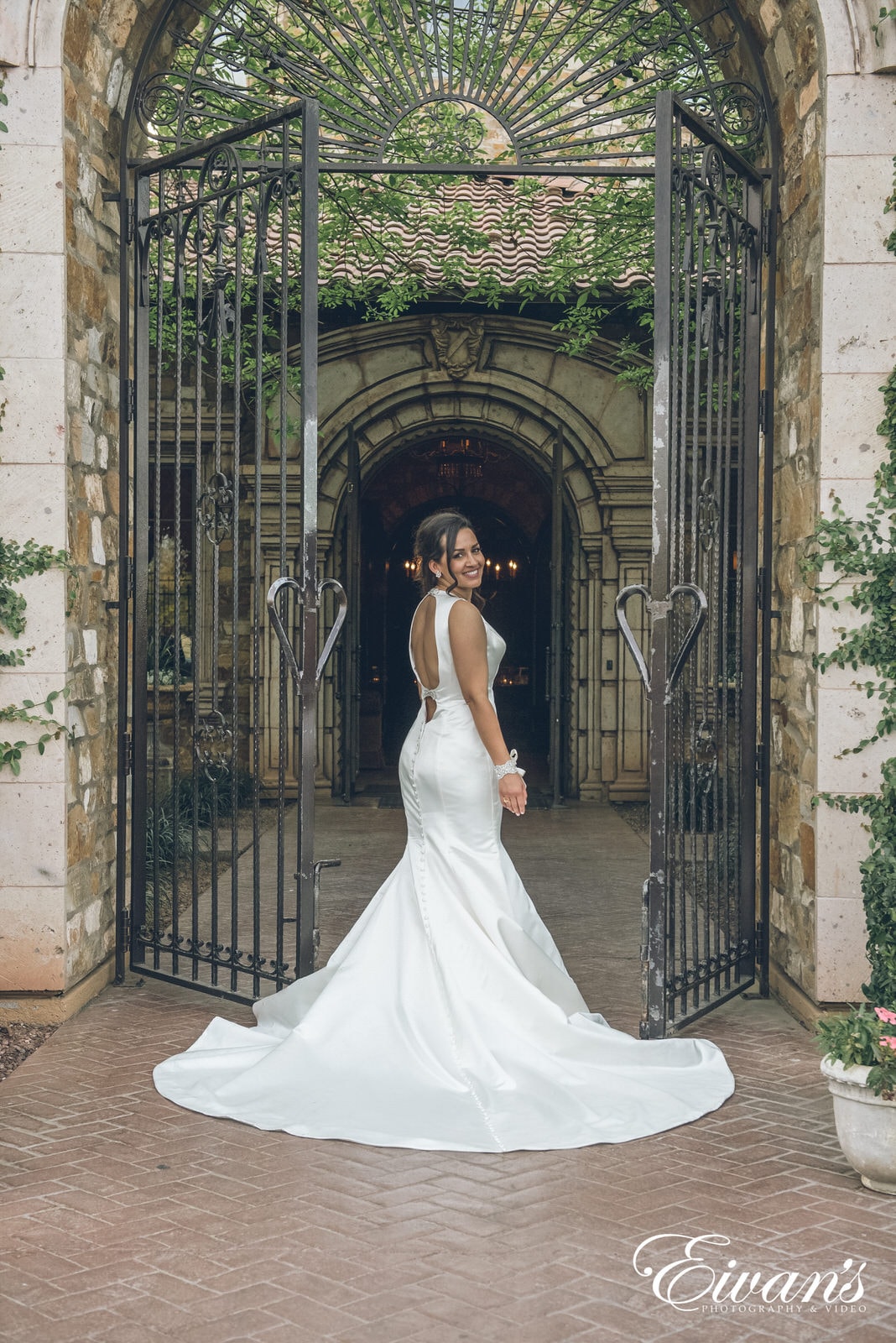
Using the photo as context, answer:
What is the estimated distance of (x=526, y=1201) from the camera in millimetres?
3256

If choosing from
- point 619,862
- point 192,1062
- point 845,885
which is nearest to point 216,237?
point 192,1062

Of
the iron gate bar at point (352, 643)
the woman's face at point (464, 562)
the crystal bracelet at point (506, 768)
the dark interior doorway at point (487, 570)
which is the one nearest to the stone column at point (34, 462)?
the woman's face at point (464, 562)

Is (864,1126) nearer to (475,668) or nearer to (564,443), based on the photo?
(475,668)

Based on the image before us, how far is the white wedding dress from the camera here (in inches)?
148

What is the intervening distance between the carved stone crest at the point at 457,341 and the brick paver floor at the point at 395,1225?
830cm

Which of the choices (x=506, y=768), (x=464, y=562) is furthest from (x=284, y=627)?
(x=506, y=768)

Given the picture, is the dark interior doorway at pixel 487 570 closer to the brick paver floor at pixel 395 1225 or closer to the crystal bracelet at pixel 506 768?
the crystal bracelet at pixel 506 768

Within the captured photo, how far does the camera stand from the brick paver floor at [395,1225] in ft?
8.75

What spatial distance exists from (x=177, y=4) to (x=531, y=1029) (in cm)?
420

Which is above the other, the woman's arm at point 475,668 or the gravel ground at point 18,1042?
the woman's arm at point 475,668

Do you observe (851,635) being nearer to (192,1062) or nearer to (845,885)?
(845,885)

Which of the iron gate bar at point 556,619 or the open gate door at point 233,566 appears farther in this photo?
the iron gate bar at point 556,619

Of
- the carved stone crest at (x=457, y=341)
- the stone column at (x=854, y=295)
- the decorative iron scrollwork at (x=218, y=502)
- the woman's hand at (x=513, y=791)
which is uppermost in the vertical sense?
the carved stone crest at (x=457, y=341)

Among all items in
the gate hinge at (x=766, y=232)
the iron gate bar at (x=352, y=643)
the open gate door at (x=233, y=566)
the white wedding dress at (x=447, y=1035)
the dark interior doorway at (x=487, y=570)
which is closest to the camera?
the white wedding dress at (x=447, y=1035)
